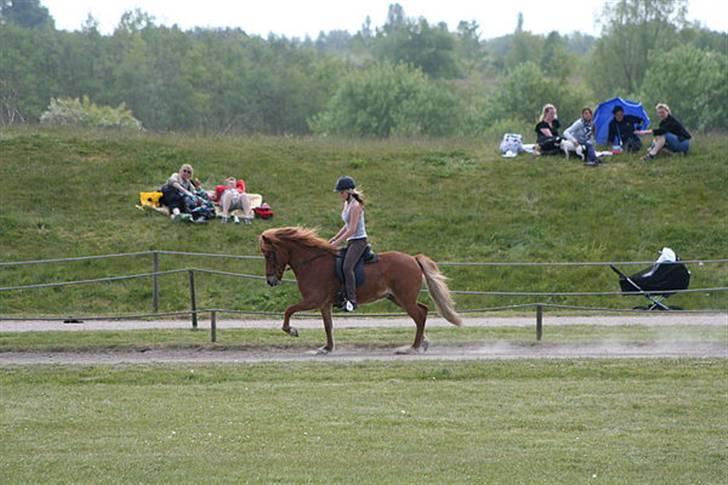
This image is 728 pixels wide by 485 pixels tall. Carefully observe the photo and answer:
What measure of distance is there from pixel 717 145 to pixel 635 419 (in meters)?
23.1

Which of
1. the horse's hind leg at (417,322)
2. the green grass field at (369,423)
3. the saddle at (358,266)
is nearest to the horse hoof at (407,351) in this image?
the horse's hind leg at (417,322)

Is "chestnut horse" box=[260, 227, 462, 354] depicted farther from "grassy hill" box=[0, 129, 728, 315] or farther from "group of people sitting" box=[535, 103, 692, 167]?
"group of people sitting" box=[535, 103, 692, 167]

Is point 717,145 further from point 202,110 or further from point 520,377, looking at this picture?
point 202,110

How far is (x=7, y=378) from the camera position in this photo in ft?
52.1

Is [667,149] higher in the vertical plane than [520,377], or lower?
higher

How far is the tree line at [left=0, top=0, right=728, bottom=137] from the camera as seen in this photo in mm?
67312

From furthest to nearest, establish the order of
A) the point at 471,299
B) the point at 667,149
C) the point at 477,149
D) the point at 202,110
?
the point at 202,110
the point at 477,149
the point at 667,149
the point at 471,299

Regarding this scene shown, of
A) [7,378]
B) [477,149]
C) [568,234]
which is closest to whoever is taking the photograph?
[7,378]

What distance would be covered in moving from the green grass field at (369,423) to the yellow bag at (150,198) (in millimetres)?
12512

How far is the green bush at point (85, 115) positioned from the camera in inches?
2144

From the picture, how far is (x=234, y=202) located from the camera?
94.0ft

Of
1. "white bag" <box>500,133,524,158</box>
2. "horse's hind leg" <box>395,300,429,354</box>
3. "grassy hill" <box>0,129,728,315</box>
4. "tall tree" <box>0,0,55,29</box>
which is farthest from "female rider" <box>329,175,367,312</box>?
"tall tree" <box>0,0,55,29</box>

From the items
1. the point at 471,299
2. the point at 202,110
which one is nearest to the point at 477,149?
the point at 471,299

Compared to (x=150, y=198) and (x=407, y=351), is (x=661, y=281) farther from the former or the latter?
(x=150, y=198)
